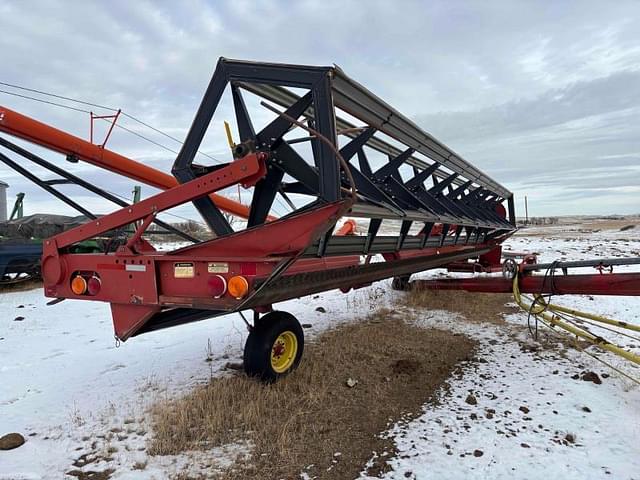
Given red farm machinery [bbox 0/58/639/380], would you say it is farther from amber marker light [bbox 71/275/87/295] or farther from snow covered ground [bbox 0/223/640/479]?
snow covered ground [bbox 0/223/640/479]

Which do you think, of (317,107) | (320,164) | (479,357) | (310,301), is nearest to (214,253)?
(320,164)

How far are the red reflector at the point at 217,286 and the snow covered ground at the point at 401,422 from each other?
999mm

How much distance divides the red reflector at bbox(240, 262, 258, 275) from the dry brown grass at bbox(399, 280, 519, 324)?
4415 millimetres

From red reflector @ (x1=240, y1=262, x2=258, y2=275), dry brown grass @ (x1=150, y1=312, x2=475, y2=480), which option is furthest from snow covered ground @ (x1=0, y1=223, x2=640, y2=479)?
red reflector @ (x1=240, y1=262, x2=258, y2=275)

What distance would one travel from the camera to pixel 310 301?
7.85 metres

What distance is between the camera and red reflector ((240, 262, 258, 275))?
2932 millimetres

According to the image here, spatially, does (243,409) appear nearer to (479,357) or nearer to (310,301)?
(479,357)

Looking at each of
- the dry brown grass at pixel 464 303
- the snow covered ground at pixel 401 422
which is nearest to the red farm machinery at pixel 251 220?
the snow covered ground at pixel 401 422

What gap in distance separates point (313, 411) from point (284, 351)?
0.73 metres

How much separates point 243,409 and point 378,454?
1.05 m

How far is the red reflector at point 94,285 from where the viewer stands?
3365 mm

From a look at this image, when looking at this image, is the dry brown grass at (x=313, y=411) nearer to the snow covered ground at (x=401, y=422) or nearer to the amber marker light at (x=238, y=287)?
the snow covered ground at (x=401, y=422)

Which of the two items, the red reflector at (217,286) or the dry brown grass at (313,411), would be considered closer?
the dry brown grass at (313,411)

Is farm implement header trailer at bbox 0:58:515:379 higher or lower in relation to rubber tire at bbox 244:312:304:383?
higher
